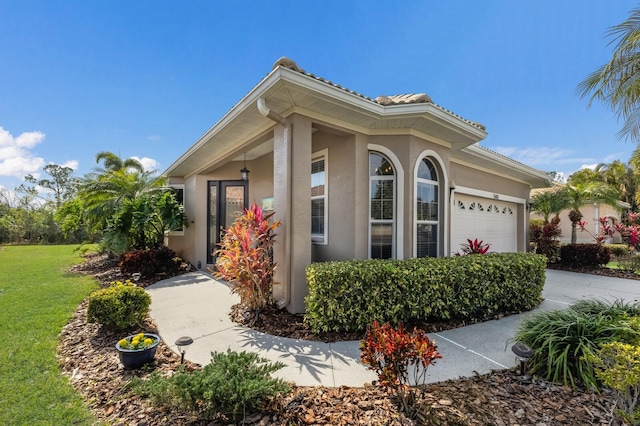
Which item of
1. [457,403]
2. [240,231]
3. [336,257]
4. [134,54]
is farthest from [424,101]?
[134,54]

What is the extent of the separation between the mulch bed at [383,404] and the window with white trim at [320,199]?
12.6 feet

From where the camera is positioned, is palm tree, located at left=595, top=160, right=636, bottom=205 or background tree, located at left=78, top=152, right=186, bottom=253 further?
palm tree, located at left=595, top=160, right=636, bottom=205

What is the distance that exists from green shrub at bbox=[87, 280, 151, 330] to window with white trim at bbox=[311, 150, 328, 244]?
3799mm

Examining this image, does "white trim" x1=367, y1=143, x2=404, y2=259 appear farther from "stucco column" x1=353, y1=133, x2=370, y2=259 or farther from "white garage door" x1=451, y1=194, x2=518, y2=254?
"white garage door" x1=451, y1=194, x2=518, y2=254

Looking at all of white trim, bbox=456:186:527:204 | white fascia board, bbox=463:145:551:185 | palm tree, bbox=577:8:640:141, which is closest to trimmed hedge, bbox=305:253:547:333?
white trim, bbox=456:186:527:204

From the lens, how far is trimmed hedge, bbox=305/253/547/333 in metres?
4.48

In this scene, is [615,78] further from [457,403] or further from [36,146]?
[36,146]

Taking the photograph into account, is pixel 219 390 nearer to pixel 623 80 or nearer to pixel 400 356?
pixel 400 356

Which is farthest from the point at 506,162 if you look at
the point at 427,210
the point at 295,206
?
the point at 295,206

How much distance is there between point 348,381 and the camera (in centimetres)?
326

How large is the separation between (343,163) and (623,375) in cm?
506

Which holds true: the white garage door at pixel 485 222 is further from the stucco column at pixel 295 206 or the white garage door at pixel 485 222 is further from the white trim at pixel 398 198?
the stucco column at pixel 295 206

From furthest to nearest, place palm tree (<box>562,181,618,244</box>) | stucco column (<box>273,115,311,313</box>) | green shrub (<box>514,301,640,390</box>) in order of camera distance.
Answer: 1. palm tree (<box>562,181,618,244</box>)
2. stucco column (<box>273,115,311,313</box>)
3. green shrub (<box>514,301,640,390</box>)

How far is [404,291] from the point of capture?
15.4 feet
